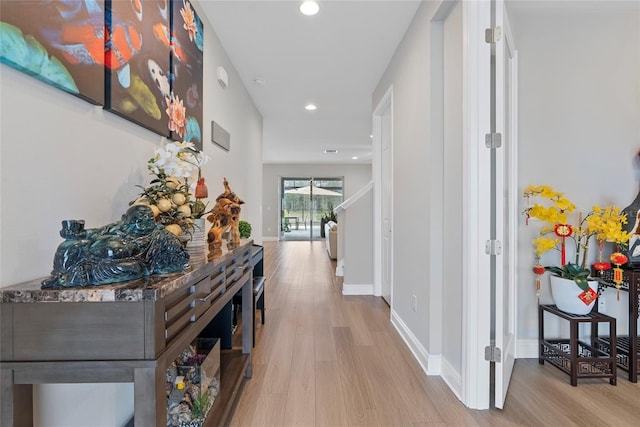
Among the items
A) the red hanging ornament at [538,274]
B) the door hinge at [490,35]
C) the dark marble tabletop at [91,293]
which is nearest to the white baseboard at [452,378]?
the red hanging ornament at [538,274]

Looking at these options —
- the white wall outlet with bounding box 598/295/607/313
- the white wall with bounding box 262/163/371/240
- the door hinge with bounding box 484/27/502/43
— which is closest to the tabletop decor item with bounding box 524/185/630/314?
the white wall outlet with bounding box 598/295/607/313

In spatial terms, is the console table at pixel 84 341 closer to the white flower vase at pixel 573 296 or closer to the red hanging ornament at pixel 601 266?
the white flower vase at pixel 573 296

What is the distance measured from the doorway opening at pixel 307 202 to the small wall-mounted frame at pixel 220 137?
319 inches

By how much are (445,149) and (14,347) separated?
224 centimetres

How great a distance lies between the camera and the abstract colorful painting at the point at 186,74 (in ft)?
6.05

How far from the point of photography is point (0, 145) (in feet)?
2.80

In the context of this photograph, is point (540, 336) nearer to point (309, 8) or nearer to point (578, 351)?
point (578, 351)

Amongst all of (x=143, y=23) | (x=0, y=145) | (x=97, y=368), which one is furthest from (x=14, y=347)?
(x=143, y=23)

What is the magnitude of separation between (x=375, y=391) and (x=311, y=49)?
3.01 metres

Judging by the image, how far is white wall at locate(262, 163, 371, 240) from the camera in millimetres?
10969

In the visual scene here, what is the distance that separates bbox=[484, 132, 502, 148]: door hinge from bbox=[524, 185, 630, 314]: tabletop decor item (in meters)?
0.73

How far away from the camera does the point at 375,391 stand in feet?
6.23

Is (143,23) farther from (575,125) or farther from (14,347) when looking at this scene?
(575,125)

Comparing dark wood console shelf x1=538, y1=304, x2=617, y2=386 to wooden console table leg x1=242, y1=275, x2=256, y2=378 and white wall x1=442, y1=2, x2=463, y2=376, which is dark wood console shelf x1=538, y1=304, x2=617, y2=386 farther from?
wooden console table leg x1=242, y1=275, x2=256, y2=378
